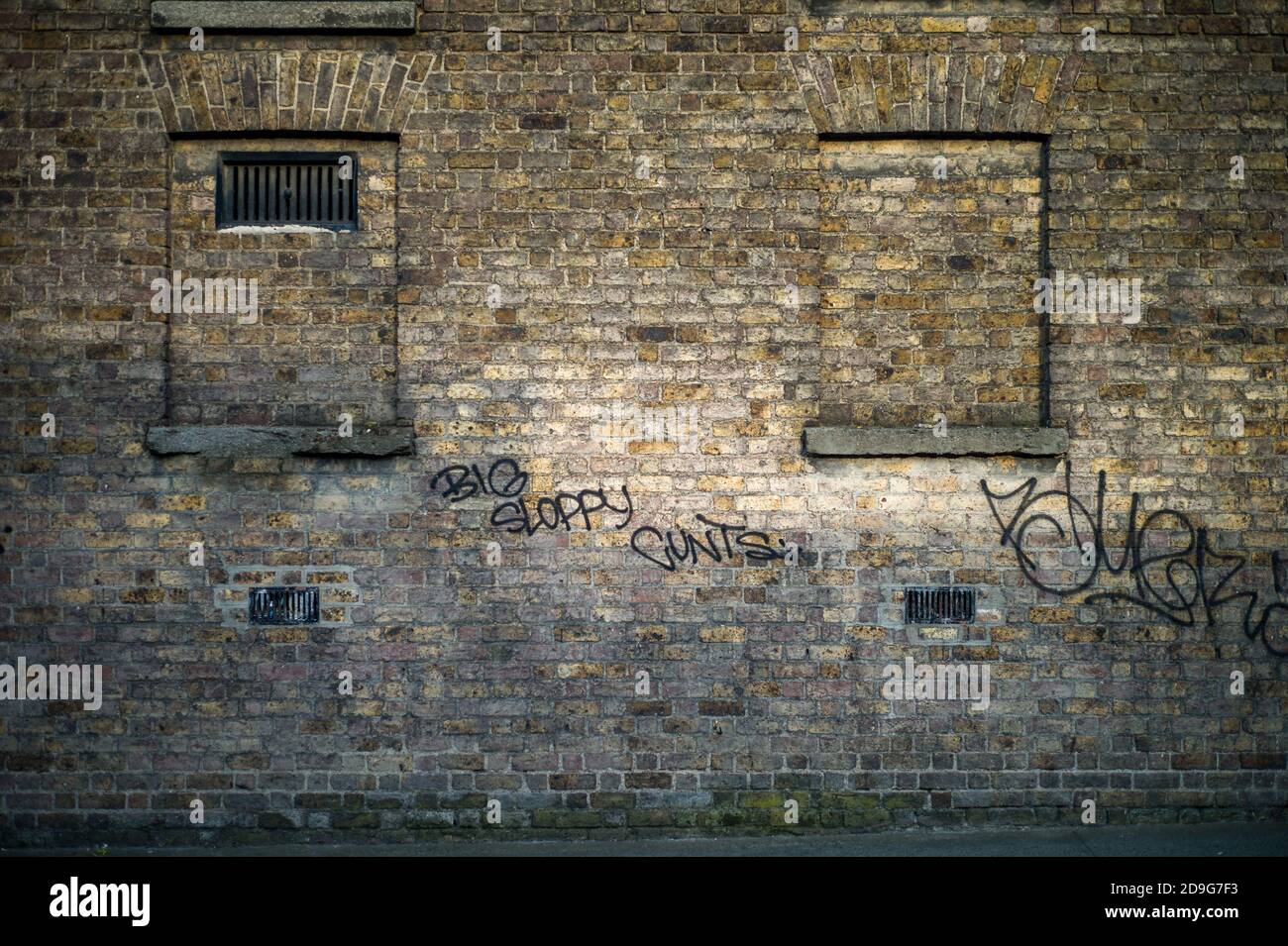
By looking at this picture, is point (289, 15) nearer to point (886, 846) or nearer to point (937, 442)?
point (937, 442)

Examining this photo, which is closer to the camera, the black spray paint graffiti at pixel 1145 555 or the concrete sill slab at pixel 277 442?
the concrete sill slab at pixel 277 442

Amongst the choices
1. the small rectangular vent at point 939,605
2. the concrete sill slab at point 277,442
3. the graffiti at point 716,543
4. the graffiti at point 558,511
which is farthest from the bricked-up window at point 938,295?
the concrete sill slab at point 277,442

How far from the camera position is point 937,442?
673 cm

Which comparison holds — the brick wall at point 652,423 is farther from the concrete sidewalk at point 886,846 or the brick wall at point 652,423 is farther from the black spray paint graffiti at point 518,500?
the concrete sidewalk at point 886,846

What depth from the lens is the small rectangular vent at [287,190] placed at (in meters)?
6.81

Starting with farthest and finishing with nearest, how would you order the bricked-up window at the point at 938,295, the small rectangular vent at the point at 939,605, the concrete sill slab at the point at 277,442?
the bricked-up window at the point at 938,295 < the small rectangular vent at the point at 939,605 < the concrete sill slab at the point at 277,442

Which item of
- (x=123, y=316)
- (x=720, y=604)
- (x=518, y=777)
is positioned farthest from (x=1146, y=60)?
(x=123, y=316)

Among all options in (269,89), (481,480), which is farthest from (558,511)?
(269,89)

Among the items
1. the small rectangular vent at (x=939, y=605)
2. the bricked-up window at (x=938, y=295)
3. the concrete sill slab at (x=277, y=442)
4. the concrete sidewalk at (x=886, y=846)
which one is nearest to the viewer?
the concrete sidewalk at (x=886, y=846)

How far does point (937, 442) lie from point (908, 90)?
79.3 inches

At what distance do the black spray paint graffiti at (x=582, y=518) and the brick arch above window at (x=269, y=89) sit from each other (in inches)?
82.2

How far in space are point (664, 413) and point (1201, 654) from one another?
11.1ft

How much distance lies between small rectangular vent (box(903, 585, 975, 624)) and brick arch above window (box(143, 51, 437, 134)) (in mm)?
4111

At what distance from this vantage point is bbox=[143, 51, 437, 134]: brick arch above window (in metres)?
6.71
